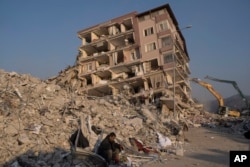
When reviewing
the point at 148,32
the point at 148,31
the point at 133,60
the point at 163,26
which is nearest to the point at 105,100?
the point at 133,60

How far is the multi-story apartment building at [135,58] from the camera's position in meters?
37.0

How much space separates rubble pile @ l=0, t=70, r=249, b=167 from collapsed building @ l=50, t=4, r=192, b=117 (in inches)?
581

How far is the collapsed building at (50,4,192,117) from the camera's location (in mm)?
36906

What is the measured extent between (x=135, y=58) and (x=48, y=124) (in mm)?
25783

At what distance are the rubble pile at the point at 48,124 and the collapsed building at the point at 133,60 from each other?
14745 millimetres

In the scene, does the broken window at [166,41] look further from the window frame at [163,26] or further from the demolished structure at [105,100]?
the window frame at [163,26]

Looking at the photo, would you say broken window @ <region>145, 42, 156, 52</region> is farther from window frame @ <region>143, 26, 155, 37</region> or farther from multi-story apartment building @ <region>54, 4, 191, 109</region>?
window frame @ <region>143, 26, 155, 37</region>

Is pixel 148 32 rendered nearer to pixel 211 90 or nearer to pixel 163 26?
pixel 163 26

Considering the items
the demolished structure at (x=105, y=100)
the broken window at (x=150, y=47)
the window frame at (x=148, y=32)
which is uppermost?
the window frame at (x=148, y=32)

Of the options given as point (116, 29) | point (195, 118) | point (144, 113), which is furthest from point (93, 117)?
point (116, 29)

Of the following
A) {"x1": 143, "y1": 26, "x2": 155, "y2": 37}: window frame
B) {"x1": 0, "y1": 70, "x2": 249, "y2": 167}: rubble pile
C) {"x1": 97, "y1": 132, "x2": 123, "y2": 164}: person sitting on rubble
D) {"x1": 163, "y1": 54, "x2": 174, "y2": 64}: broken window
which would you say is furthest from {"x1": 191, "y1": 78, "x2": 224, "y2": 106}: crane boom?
{"x1": 97, "y1": 132, "x2": 123, "y2": 164}: person sitting on rubble

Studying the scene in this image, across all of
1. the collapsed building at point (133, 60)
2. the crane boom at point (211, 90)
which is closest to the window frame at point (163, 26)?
Result: the collapsed building at point (133, 60)

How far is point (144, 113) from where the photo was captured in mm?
22391

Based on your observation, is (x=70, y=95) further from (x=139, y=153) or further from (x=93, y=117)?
(x=139, y=153)
